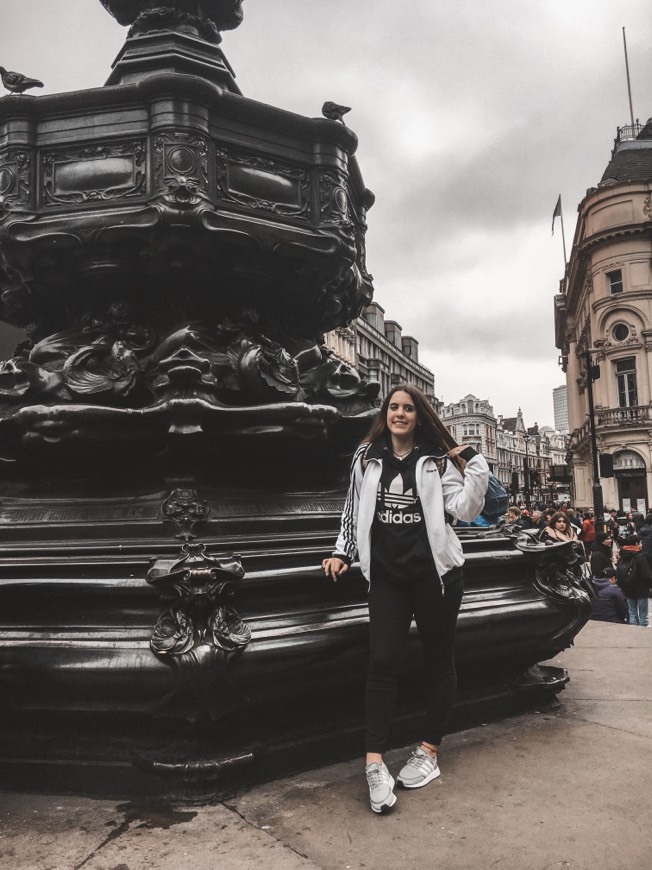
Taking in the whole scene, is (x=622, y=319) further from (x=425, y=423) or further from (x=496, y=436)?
(x=496, y=436)

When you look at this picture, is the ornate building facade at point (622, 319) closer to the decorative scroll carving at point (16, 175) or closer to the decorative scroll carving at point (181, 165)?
the decorative scroll carving at point (181, 165)

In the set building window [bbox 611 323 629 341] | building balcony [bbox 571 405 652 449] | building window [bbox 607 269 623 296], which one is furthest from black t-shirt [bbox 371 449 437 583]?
building window [bbox 607 269 623 296]

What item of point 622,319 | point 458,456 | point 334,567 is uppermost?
point 622,319

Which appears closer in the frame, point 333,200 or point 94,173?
point 94,173

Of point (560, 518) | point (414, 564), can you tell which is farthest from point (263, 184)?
point (560, 518)

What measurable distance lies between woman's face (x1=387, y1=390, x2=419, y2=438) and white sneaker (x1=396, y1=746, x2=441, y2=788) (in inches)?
50.3

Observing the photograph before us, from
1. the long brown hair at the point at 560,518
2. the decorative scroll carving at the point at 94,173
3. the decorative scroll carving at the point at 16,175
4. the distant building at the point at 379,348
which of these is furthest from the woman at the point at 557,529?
the distant building at the point at 379,348

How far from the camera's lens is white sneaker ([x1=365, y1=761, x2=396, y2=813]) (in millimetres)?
2605

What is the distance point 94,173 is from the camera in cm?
394

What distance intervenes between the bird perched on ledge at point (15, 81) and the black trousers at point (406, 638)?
328cm

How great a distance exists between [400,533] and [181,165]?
7.26 ft

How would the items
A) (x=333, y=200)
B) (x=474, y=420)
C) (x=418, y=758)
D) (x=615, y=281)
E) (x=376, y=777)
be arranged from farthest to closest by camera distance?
(x=474, y=420) < (x=615, y=281) < (x=333, y=200) < (x=418, y=758) < (x=376, y=777)

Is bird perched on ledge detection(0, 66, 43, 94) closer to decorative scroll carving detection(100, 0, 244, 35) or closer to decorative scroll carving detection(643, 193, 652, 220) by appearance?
decorative scroll carving detection(100, 0, 244, 35)

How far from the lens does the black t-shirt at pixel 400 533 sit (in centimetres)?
292
